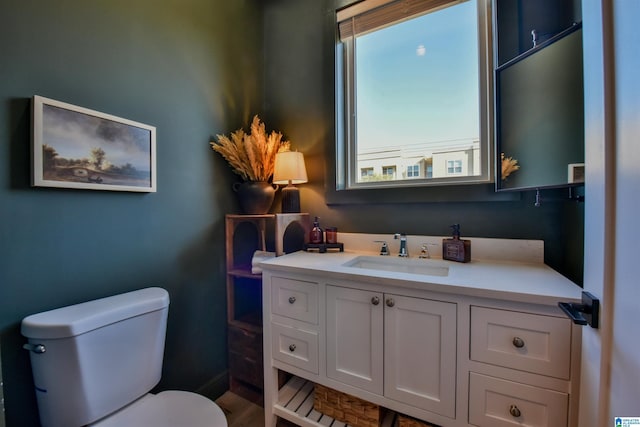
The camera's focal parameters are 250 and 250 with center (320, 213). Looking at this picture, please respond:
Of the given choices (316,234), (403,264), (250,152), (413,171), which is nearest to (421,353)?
(403,264)

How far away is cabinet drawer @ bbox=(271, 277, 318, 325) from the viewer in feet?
3.67

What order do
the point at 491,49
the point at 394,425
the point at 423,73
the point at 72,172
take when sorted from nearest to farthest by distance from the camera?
the point at 72,172 → the point at 394,425 → the point at 491,49 → the point at 423,73

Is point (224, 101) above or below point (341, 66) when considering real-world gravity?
below

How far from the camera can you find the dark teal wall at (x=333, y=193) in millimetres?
1145

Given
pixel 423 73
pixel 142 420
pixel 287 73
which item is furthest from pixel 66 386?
pixel 423 73

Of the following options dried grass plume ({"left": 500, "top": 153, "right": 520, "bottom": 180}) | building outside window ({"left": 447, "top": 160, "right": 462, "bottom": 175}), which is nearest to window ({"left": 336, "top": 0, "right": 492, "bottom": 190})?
building outside window ({"left": 447, "top": 160, "right": 462, "bottom": 175})

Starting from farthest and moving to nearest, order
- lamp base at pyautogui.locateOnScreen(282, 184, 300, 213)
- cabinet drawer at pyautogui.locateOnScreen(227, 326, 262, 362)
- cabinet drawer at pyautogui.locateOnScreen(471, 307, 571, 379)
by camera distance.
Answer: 1. lamp base at pyautogui.locateOnScreen(282, 184, 300, 213)
2. cabinet drawer at pyautogui.locateOnScreen(227, 326, 262, 362)
3. cabinet drawer at pyautogui.locateOnScreen(471, 307, 571, 379)

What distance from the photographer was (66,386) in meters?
0.83

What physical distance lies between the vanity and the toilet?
1.48ft

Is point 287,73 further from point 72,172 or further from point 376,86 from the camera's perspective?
point 72,172

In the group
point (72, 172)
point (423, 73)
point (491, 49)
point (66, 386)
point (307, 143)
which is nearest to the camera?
point (66, 386)

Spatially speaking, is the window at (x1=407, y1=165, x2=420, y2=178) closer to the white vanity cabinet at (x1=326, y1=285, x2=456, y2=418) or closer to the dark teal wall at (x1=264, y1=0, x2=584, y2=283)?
the dark teal wall at (x1=264, y1=0, x2=584, y2=283)

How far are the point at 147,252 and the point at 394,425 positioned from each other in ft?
4.56

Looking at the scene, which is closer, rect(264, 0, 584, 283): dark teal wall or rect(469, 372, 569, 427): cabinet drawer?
rect(469, 372, 569, 427): cabinet drawer
